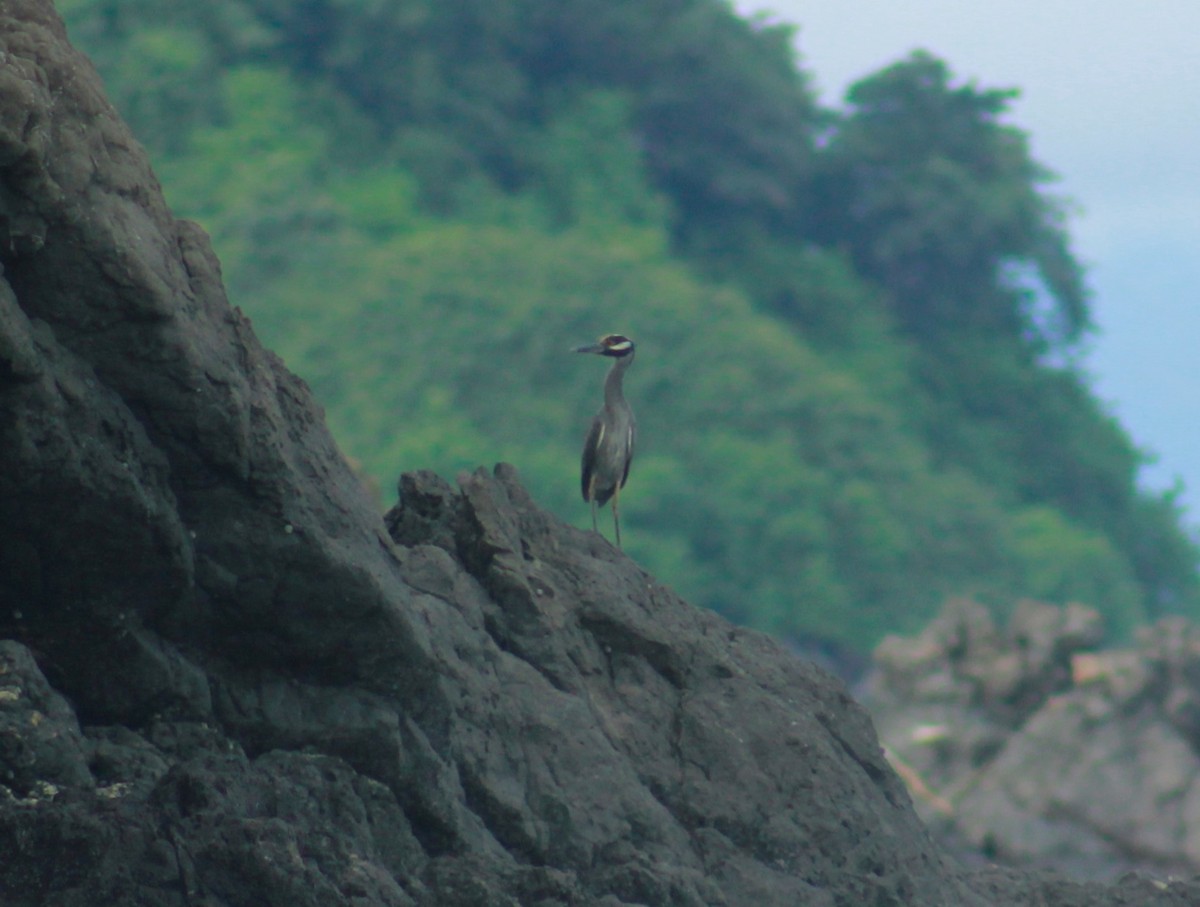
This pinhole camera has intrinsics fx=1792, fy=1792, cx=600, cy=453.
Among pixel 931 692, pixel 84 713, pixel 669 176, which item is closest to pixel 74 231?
pixel 84 713

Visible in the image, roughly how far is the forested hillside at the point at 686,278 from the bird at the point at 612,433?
18787 millimetres

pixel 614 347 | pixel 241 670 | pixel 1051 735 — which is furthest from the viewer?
pixel 1051 735

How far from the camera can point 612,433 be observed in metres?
9.97

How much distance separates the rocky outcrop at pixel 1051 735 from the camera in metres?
20.9

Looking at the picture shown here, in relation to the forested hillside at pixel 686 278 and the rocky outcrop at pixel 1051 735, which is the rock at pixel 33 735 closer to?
the rocky outcrop at pixel 1051 735

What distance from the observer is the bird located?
997 centimetres

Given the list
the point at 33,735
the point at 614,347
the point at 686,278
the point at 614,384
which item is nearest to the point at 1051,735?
the point at 614,347

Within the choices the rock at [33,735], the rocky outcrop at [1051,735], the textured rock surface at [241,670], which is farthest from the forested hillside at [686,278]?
the rock at [33,735]

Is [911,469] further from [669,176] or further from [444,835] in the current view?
[444,835]

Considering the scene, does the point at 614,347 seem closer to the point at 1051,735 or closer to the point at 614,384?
the point at 614,384

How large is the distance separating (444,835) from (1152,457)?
149ft

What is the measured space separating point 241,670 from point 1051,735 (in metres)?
19.1

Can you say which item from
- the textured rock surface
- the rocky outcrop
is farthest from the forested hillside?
the textured rock surface

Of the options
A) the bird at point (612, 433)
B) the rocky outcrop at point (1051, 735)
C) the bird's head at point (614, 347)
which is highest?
the rocky outcrop at point (1051, 735)
